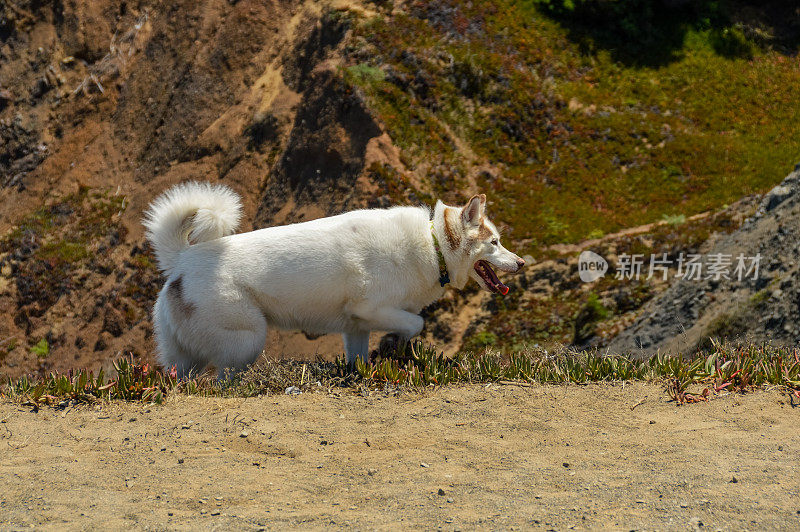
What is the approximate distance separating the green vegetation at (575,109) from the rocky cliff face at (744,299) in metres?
3.60

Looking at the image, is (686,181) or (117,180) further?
(117,180)

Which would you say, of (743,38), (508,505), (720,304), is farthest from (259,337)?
(743,38)

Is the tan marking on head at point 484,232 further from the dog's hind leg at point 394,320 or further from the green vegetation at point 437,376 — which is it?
the green vegetation at point 437,376

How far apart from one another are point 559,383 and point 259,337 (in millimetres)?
2984

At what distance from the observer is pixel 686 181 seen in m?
16.8

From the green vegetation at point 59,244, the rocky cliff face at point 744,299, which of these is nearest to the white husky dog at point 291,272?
the rocky cliff face at point 744,299

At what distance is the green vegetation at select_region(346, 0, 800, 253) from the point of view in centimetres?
1627

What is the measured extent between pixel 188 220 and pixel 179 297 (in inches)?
32.7

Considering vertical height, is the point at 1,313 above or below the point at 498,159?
below

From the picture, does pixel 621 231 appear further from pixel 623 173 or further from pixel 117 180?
pixel 117 180

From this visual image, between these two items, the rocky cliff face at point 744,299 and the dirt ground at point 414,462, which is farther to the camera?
the rocky cliff face at point 744,299

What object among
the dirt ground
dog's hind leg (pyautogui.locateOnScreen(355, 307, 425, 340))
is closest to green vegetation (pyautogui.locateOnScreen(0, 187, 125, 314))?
dog's hind leg (pyautogui.locateOnScreen(355, 307, 425, 340))

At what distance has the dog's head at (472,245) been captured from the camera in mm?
8070

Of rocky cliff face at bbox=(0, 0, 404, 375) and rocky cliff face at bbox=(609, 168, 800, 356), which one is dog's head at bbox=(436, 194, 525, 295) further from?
rocky cliff face at bbox=(0, 0, 404, 375)
